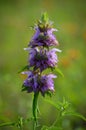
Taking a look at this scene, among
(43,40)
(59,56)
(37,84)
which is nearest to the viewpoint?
(43,40)

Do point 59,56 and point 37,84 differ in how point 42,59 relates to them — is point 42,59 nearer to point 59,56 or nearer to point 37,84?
point 37,84

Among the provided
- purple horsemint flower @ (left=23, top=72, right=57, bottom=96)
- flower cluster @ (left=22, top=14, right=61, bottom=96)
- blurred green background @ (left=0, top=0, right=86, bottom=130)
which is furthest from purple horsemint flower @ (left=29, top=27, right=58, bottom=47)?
blurred green background @ (left=0, top=0, right=86, bottom=130)

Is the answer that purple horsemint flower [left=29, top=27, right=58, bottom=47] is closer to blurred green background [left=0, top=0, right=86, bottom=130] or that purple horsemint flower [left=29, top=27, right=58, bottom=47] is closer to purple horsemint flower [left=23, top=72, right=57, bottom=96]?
purple horsemint flower [left=23, top=72, right=57, bottom=96]

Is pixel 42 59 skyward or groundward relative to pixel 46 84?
skyward

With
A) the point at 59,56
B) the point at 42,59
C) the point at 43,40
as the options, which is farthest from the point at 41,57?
the point at 59,56

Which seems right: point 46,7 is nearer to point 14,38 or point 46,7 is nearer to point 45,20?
point 14,38

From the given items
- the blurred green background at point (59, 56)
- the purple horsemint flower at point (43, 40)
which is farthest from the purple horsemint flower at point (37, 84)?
the blurred green background at point (59, 56)

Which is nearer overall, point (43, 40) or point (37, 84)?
point (43, 40)
